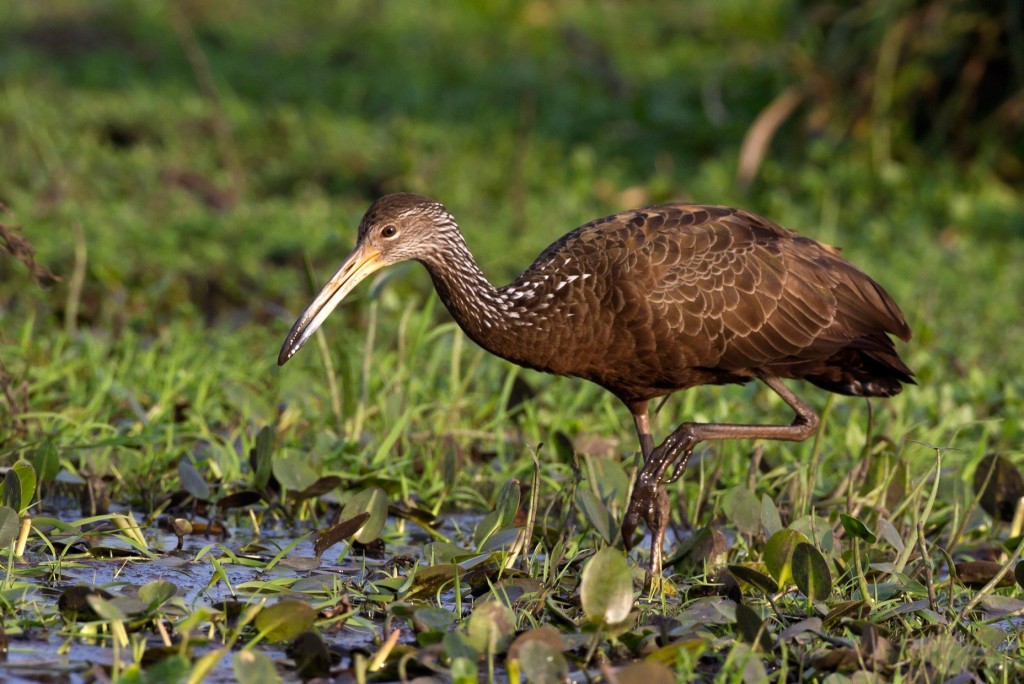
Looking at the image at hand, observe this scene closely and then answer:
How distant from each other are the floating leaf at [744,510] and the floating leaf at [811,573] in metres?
0.58

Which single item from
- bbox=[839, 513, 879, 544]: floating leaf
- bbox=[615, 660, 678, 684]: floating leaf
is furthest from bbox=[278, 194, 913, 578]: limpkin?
bbox=[615, 660, 678, 684]: floating leaf

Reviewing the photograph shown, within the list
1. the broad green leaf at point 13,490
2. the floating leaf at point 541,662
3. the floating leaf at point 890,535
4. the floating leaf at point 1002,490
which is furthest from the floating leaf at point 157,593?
the floating leaf at point 1002,490

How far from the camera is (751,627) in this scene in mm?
3783

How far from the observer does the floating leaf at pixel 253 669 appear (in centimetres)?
336

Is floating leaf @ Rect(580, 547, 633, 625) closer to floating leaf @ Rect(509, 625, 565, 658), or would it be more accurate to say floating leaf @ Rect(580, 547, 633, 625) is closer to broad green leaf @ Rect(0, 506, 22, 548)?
floating leaf @ Rect(509, 625, 565, 658)

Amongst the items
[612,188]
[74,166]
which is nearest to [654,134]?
[612,188]

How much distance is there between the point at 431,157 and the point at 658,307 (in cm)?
539

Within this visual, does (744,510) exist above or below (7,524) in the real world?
below

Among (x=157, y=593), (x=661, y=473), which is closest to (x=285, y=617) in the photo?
(x=157, y=593)

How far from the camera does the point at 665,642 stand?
3896 mm

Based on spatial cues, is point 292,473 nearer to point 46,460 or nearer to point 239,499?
point 239,499

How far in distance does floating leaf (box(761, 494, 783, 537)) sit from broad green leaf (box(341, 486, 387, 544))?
115 cm

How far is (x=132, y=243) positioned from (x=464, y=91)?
4475 millimetres

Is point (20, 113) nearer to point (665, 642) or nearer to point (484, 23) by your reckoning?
point (484, 23)
